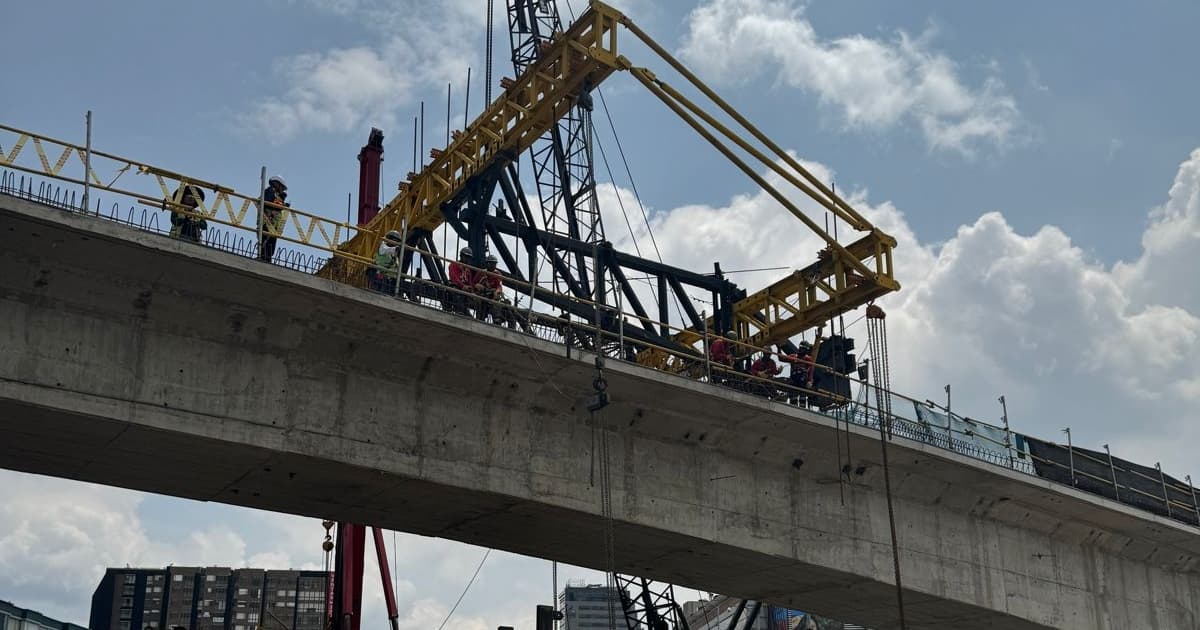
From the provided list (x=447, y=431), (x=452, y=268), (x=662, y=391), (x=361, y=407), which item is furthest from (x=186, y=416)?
(x=662, y=391)

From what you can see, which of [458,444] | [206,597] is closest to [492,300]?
[458,444]

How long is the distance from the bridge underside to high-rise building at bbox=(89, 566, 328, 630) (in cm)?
9091

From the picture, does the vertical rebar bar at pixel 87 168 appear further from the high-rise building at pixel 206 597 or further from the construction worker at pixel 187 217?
the high-rise building at pixel 206 597

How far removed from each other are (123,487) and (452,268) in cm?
684

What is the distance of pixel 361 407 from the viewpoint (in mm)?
19516

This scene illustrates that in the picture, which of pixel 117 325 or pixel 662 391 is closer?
pixel 117 325

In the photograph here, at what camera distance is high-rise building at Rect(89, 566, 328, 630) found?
111 metres

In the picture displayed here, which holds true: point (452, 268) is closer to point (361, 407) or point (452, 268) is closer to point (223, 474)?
point (361, 407)

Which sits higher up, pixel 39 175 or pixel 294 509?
pixel 39 175

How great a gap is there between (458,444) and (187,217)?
560 cm

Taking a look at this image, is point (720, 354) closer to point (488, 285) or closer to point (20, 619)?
point (488, 285)

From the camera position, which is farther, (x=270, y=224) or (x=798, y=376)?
(x=798, y=376)

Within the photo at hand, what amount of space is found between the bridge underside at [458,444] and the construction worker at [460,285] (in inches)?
55.6

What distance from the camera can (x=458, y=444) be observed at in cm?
2038
